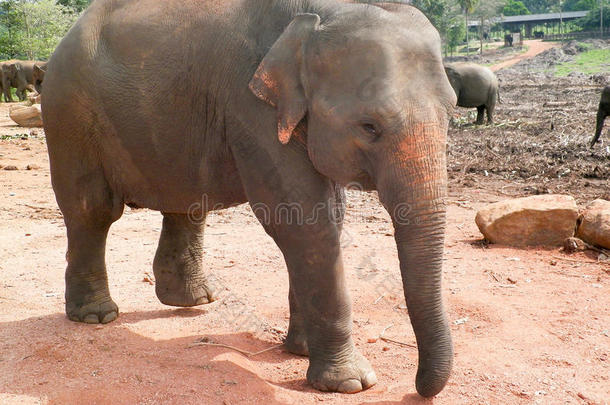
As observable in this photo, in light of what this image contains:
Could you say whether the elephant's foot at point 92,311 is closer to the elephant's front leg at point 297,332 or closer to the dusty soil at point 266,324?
the dusty soil at point 266,324

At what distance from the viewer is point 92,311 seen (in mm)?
4785

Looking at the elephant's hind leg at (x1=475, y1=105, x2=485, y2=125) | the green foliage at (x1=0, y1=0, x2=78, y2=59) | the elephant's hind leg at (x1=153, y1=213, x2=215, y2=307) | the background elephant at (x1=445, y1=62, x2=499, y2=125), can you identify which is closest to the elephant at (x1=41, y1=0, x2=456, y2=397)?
the elephant's hind leg at (x1=153, y1=213, x2=215, y2=307)

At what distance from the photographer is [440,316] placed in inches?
124

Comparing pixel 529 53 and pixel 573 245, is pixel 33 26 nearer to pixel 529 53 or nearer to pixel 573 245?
pixel 529 53

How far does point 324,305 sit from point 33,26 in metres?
43.3

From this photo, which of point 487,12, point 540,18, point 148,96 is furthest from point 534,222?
point 540,18

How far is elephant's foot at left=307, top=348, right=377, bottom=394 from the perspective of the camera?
374 cm

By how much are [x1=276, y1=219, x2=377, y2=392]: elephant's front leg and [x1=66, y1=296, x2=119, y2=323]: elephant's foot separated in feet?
5.67

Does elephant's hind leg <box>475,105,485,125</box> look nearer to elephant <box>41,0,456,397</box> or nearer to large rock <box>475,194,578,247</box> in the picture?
large rock <box>475,194,578,247</box>

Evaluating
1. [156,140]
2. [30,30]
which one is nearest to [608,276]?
[156,140]

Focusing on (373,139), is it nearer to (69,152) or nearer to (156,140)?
(156,140)

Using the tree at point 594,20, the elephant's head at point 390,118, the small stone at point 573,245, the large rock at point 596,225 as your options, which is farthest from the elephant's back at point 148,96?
the tree at point 594,20

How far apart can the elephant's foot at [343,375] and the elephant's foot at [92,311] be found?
1.74m

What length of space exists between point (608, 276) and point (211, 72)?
3917 millimetres
